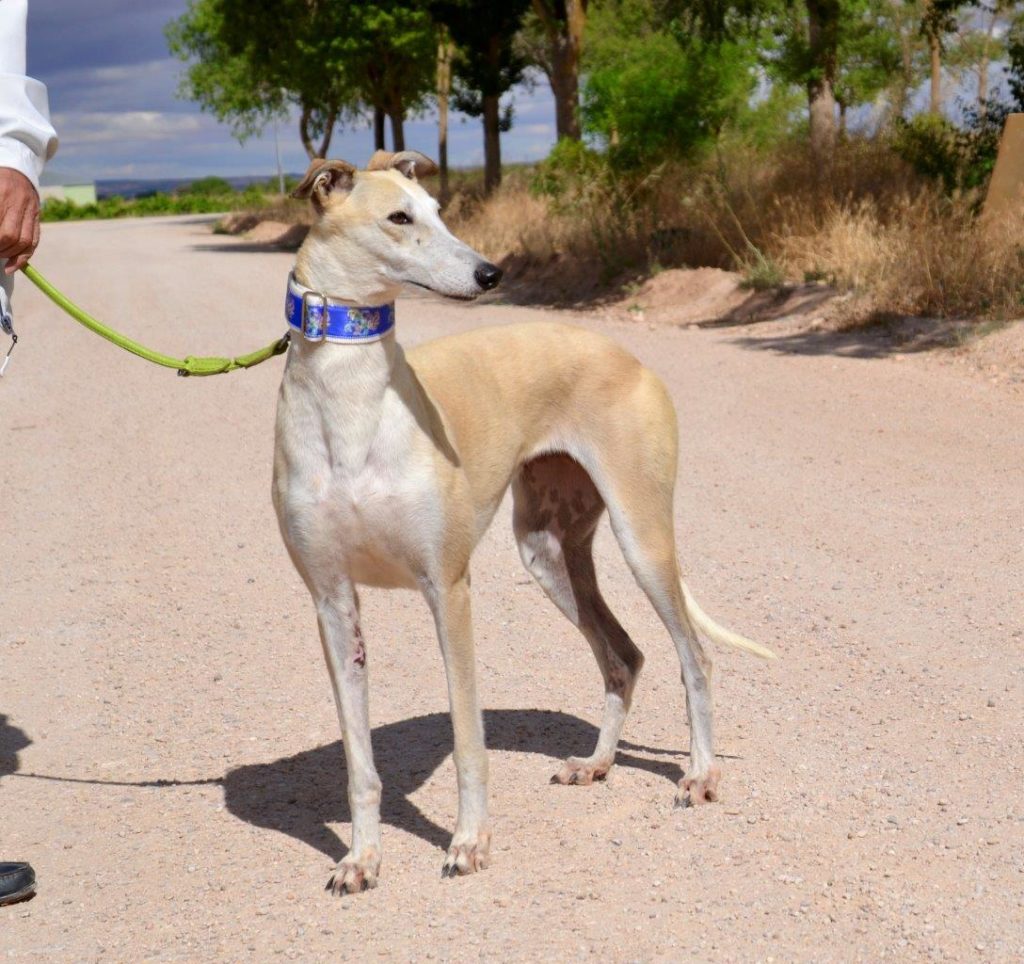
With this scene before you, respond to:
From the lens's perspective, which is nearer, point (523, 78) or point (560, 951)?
point (560, 951)

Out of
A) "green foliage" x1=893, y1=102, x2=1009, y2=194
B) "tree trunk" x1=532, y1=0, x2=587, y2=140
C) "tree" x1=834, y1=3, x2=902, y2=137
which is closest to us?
"green foliage" x1=893, y1=102, x2=1009, y2=194

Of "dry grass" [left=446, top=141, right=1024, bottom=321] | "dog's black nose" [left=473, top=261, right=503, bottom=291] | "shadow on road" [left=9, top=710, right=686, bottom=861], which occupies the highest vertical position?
"dog's black nose" [left=473, top=261, right=503, bottom=291]

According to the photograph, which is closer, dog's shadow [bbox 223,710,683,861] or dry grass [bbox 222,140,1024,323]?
dog's shadow [bbox 223,710,683,861]

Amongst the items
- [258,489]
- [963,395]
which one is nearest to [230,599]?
[258,489]

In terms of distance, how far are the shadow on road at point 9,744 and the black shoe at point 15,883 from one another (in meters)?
1.05

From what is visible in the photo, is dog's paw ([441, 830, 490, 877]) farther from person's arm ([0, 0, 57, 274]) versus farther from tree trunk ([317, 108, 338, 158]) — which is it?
tree trunk ([317, 108, 338, 158])

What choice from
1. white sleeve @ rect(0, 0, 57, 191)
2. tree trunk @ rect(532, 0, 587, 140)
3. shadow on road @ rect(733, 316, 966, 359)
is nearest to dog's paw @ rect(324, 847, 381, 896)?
→ white sleeve @ rect(0, 0, 57, 191)

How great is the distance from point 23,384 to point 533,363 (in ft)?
34.7

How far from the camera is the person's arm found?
3.90 metres

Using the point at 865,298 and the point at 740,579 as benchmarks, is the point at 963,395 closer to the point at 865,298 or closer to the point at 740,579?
the point at 865,298

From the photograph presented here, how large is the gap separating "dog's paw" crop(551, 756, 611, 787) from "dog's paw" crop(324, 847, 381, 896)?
0.88 meters

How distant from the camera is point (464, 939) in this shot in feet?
11.9

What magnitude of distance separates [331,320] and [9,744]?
248cm

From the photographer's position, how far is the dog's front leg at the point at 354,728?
4.02m
